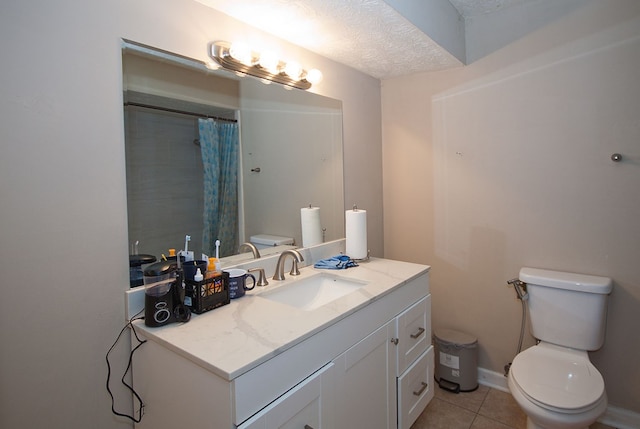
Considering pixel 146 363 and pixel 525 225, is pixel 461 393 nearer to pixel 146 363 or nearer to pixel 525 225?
pixel 525 225

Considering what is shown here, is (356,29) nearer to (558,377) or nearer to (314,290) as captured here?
(314,290)

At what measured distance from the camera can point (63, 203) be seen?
1036 mm

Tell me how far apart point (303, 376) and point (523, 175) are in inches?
67.9

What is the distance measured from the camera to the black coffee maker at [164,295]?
1096mm

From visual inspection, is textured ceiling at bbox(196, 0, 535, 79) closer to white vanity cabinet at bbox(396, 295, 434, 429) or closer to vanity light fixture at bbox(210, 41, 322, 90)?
vanity light fixture at bbox(210, 41, 322, 90)

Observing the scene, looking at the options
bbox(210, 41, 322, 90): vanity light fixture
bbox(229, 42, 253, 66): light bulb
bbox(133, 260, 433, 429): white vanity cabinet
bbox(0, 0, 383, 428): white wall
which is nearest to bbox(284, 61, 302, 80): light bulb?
bbox(210, 41, 322, 90): vanity light fixture

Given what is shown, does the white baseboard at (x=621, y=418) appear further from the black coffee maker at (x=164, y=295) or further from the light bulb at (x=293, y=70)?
the light bulb at (x=293, y=70)

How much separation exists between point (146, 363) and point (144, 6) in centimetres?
122

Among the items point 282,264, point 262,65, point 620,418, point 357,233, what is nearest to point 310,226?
point 357,233

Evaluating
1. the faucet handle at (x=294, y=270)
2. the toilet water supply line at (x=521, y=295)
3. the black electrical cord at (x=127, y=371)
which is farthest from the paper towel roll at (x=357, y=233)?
the black electrical cord at (x=127, y=371)

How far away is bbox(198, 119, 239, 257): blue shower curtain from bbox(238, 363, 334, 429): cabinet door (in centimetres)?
69

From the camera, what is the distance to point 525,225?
202cm

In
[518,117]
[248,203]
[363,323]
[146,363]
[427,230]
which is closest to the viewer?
[146,363]

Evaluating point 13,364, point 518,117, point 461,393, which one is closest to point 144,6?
point 13,364
